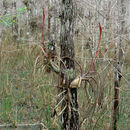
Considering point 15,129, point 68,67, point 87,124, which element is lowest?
point 15,129

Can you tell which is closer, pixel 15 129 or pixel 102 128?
pixel 102 128

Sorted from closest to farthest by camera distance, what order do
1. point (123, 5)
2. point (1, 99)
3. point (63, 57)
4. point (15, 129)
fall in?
point (63, 57)
point (123, 5)
point (15, 129)
point (1, 99)

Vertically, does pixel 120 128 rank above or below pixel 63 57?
below

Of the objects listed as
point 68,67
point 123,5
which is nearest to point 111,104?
point 123,5

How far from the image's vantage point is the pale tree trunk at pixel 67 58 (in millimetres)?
2100

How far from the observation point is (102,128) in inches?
134

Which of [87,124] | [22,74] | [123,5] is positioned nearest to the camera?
[87,124]

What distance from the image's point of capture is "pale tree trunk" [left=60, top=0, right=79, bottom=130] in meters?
2.10

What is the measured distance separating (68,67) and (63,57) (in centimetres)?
12

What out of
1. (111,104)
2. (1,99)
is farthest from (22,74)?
(111,104)

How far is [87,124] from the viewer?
3.24 m

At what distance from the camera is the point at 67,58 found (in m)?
2.16

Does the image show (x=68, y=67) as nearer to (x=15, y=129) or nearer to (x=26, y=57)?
(x=15, y=129)

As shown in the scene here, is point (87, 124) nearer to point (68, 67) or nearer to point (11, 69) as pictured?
point (68, 67)
